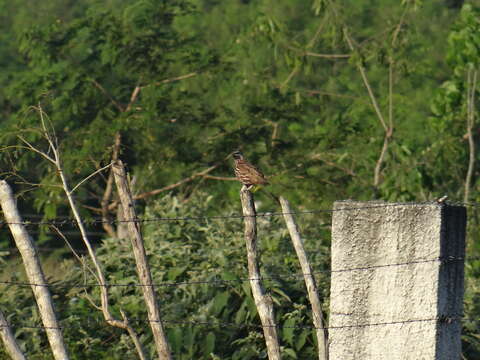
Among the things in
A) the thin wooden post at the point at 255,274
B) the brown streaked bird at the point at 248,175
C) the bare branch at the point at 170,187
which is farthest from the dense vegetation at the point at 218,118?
the thin wooden post at the point at 255,274

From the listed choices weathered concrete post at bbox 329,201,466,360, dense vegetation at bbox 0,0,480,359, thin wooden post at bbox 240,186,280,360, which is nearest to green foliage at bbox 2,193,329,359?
dense vegetation at bbox 0,0,480,359

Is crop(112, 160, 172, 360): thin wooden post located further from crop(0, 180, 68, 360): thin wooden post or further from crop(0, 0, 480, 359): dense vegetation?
crop(0, 0, 480, 359): dense vegetation

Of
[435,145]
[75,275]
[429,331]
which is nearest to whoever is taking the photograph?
[429,331]

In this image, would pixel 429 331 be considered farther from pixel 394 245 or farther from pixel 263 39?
pixel 263 39

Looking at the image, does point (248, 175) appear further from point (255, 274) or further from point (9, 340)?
point (9, 340)

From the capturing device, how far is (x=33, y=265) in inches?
241

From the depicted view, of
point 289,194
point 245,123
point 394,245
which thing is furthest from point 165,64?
point 394,245

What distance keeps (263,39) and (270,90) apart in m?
1.06

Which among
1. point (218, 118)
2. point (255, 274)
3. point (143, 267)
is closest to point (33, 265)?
point (143, 267)

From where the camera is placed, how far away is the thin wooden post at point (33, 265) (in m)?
6.09

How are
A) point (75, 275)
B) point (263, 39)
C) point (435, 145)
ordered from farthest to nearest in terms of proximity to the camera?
1. point (263, 39)
2. point (435, 145)
3. point (75, 275)

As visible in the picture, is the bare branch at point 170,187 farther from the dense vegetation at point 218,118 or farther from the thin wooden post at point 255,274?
the thin wooden post at point 255,274

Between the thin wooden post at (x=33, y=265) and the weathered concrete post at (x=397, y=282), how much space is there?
1983 mm

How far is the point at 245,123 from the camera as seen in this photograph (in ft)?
45.0
